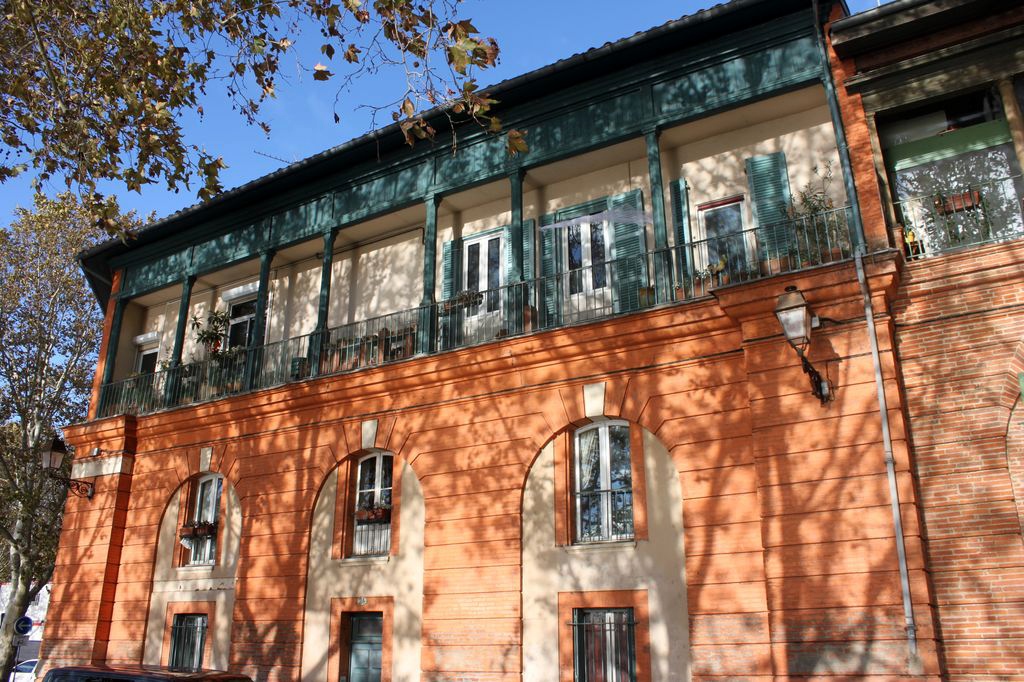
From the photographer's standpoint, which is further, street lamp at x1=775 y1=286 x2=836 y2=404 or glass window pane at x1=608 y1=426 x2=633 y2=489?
glass window pane at x1=608 y1=426 x2=633 y2=489

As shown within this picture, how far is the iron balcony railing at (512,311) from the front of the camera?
11242 millimetres

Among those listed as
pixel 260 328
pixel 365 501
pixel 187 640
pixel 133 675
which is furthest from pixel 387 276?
pixel 133 675

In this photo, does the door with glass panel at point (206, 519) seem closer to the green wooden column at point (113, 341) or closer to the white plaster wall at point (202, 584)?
the white plaster wall at point (202, 584)

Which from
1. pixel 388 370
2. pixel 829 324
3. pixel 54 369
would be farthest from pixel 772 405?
pixel 54 369

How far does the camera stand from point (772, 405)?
10.0m

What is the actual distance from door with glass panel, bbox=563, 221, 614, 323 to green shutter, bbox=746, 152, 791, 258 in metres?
2.28

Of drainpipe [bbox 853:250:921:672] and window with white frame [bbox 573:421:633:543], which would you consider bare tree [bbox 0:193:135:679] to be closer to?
window with white frame [bbox 573:421:633:543]

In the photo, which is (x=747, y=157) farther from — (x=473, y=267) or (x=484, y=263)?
(x=473, y=267)

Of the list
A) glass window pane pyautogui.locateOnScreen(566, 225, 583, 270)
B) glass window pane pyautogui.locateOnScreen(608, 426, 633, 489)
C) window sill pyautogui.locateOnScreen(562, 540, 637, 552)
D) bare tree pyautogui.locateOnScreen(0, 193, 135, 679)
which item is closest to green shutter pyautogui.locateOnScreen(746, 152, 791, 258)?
glass window pane pyautogui.locateOnScreen(566, 225, 583, 270)

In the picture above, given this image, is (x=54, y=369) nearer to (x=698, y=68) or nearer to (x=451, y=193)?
(x=451, y=193)

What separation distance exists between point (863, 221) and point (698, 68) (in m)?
3.40

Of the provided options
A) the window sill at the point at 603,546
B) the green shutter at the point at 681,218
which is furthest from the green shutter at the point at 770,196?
the window sill at the point at 603,546

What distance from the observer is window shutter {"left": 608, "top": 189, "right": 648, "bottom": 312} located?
12.5 metres

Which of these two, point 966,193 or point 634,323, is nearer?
point 966,193
